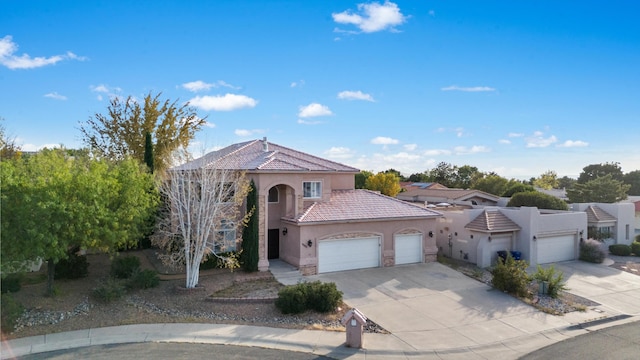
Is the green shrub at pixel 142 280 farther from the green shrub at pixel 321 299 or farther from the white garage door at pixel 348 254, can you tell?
the white garage door at pixel 348 254

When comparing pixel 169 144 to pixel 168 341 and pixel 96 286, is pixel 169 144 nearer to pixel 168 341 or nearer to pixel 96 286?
pixel 96 286

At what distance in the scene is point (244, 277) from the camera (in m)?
20.0

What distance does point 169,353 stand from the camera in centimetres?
1229

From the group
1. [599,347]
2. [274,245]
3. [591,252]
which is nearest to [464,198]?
[591,252]

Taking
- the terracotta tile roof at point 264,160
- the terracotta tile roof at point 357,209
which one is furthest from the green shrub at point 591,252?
the terracotta tile roof at point 264,160

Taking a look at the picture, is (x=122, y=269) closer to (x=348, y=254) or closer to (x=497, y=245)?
(x=348, y=254)

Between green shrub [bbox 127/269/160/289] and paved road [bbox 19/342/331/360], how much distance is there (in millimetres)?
5144

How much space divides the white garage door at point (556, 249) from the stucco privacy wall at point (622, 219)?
5.19 m

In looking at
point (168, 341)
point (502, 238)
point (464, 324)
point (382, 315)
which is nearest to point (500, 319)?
point (464, 324)

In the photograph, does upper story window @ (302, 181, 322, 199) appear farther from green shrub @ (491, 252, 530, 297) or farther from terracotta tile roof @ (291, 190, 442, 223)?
green shrub @ (491, 252, 530, 297)

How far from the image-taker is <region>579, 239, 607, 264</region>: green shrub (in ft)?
87.4

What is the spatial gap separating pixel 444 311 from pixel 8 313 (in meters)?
15.9

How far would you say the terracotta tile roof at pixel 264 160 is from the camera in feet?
71.9

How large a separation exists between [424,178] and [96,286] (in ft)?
266
